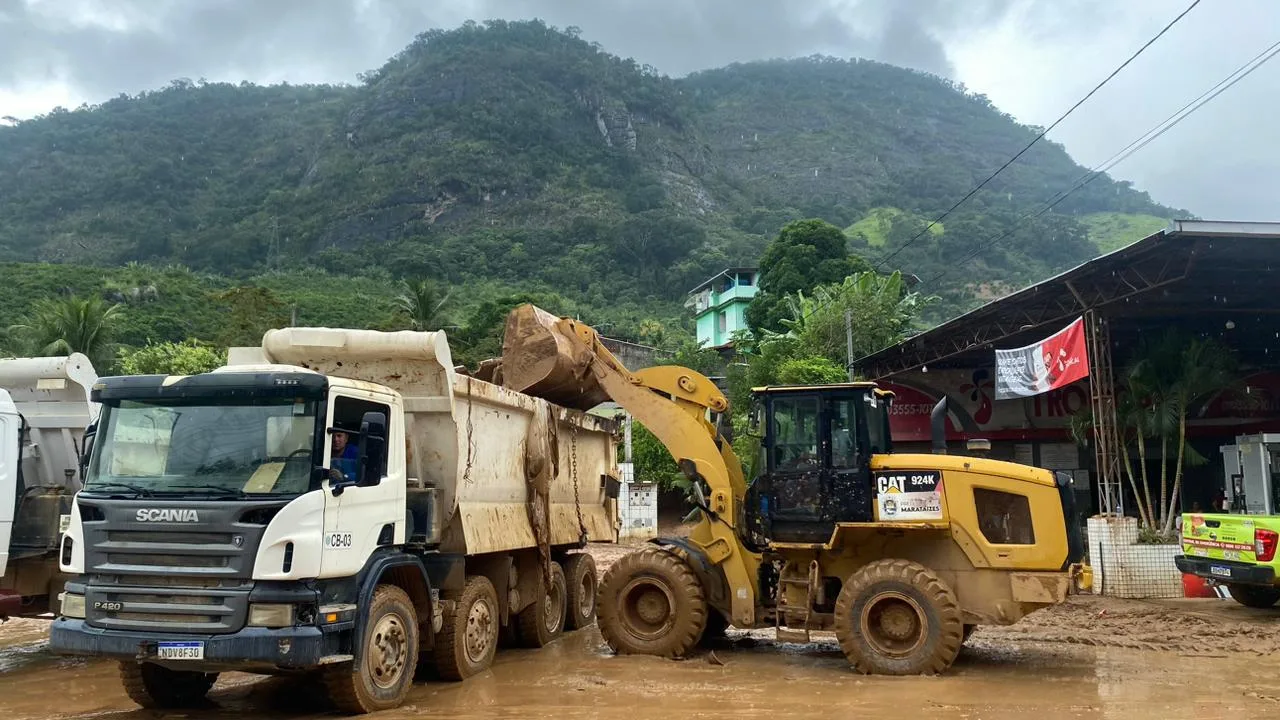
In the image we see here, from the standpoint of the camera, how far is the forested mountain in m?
76.9

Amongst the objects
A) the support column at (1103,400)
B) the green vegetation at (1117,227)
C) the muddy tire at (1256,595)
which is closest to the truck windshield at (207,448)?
the muddy tire at (1256,595)

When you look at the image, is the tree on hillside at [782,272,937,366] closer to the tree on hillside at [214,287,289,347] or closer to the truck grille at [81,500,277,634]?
the tree on hillside at [214,287,289,347]

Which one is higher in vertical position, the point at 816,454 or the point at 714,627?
the point at 816,454

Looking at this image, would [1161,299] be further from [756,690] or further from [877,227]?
[877,227]

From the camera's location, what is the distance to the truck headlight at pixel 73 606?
19.8 ft

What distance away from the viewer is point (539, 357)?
9.42 meters

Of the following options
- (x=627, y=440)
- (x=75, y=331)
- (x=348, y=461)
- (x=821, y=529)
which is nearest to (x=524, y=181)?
(x=75, y=331)

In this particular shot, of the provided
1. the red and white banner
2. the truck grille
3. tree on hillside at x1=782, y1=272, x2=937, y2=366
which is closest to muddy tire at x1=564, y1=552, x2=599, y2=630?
the truck grille

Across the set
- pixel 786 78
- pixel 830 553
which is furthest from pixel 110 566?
pixel 786 78

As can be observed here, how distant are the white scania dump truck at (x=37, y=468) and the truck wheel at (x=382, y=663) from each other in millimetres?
3516

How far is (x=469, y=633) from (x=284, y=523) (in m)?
2.70

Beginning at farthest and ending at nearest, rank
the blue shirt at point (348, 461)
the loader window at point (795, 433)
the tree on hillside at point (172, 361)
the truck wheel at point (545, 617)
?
the tree on hillside at point (172, 361)
the truck wheel at point (545, 617)
the loader window at point (795, 433)
the blue shirt at point (348, 461)

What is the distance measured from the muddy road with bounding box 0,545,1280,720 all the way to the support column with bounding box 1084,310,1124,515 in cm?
417

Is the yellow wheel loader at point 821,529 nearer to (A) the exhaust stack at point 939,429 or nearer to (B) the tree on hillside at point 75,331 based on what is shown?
(A) the exhaust stack at point 939,429
